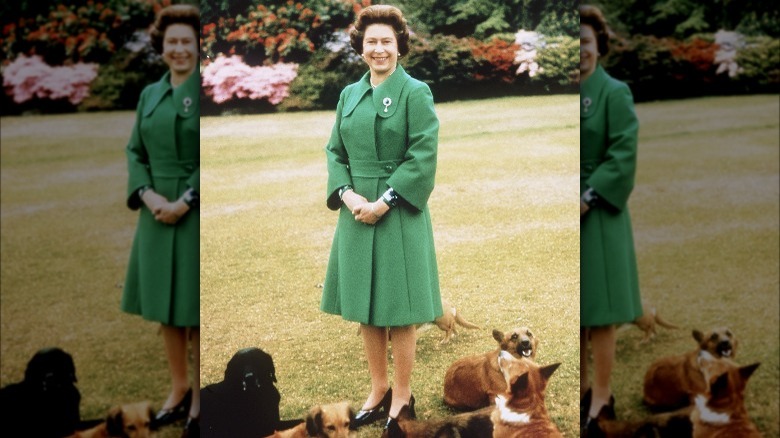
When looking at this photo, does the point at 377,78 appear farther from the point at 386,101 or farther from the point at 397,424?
the point at 397,424

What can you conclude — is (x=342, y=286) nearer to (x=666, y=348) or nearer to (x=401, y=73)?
(x=401, y=73)

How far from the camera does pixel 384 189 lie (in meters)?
3.88

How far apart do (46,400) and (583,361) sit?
2784mm

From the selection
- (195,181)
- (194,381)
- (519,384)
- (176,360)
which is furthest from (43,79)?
(519,384)

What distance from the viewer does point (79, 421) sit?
4.53m

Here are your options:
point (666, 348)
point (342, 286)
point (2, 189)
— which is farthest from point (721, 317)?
point (2, 189)

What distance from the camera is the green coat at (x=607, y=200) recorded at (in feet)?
13.9

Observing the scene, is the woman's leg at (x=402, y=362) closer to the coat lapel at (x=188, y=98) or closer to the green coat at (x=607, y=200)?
the green coat at (x=607, y=200)

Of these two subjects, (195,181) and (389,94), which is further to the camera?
(195,181)

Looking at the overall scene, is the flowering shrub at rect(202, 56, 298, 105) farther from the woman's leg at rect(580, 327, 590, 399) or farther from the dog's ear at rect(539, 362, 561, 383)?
the woman's leg at rect(580, 327, 590, 399)

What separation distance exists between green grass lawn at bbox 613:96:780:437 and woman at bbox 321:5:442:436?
4.88 feet

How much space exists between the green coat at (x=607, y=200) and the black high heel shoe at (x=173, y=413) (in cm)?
208

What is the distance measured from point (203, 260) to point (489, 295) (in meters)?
1.33

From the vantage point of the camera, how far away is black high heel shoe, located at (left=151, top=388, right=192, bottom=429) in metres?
4.50
